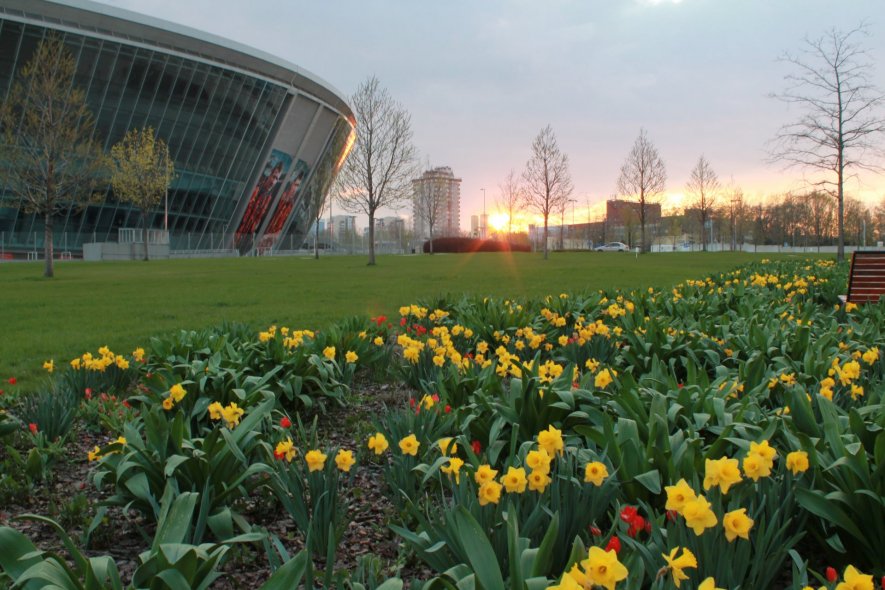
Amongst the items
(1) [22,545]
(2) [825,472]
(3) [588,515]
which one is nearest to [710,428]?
(2) [825,472]

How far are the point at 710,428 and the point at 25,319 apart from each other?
34.1ft

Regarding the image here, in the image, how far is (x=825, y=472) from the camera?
228 cm

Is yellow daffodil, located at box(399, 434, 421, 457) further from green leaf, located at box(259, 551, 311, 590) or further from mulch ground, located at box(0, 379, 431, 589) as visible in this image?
green leaf, located at box(259, 551, 311, 590)

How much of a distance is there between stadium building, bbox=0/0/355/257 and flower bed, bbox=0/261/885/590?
125 feet

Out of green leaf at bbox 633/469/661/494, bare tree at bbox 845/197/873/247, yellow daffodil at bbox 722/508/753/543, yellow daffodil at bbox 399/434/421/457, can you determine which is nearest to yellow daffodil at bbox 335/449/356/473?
yellow daffodil at bbox 399/434/421/457

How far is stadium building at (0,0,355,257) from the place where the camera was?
3769 cm

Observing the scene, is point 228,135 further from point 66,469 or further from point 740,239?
point 740,239

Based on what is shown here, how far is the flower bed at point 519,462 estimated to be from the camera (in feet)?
5.74

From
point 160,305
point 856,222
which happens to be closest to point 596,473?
point 160,305

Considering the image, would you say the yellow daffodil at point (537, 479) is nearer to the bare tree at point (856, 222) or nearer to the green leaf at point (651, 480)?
the green leaf at point (651, 480)

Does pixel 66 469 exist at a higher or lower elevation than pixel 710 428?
lower

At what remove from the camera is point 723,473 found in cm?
175

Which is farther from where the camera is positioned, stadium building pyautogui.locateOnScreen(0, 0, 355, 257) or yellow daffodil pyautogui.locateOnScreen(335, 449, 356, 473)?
stadium building pyautogui.locateOnScreen(0, 0, 355, 257)

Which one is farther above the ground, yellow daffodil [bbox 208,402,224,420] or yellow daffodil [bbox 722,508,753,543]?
yellow daffodil [bbox 722,508,753,543]
